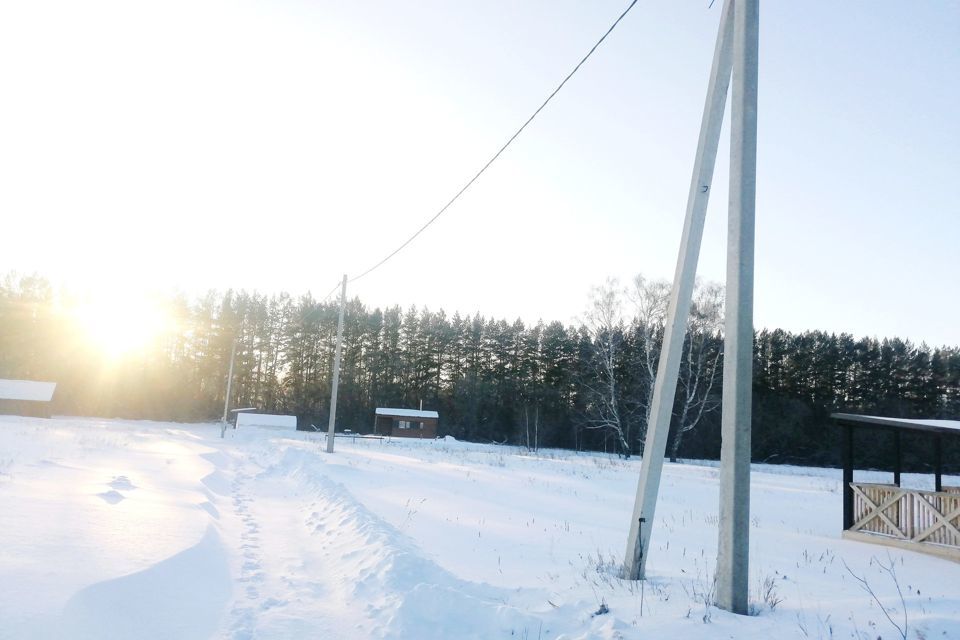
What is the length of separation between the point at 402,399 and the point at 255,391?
56.1ft

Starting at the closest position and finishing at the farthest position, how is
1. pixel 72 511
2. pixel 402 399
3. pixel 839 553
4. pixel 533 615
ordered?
pixel 533 615
pixel 72 511
pixel 839 553
pixel 402 399

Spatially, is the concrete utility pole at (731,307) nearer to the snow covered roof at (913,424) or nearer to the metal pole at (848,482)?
the snow covered roof at (913,424)

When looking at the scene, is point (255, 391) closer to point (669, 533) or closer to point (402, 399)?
point (402, 399)

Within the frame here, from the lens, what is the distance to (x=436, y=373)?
69.0 m

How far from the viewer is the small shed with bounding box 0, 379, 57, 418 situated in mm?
53531

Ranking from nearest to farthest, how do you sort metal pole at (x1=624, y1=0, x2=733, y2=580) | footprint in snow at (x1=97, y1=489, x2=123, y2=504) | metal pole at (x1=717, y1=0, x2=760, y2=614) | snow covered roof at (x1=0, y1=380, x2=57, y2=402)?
metal pole at (x1=717, y1=0, x2=760, y2=614) < metal pole at (x1=624, y1=0, x2=733, y2=580) < footprint in snow at (x1=97, y1=489, x2=123, y2=504) < snow covered roof at (x1=0, y1=380, x2=57, y2=402)

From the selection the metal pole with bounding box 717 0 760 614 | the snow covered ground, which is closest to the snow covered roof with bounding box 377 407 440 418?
the snow covered ground

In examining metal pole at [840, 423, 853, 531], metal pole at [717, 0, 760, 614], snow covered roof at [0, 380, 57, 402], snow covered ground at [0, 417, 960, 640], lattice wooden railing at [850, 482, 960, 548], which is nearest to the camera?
snow covered ground at [0, 417, 960, 640]

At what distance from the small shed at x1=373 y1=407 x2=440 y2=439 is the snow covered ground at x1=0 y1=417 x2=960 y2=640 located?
4340 cm

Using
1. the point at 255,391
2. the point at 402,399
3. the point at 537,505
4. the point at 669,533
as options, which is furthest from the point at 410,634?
the point at 255,391

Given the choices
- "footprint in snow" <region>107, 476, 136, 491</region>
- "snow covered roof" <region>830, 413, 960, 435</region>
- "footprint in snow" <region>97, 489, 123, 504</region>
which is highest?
"snow covered roof" <region>830, 413, 960, 435</region>

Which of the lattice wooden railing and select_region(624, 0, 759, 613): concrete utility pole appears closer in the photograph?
select_region(624, 0, 759, 613): concrete utility pole

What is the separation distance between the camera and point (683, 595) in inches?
235

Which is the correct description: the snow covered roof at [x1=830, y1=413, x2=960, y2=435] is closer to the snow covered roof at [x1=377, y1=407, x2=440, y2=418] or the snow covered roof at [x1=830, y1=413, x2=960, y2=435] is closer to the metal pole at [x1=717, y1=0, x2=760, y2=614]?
the metal pole at [x1=717, y1=0, x2=760, y2=614]
